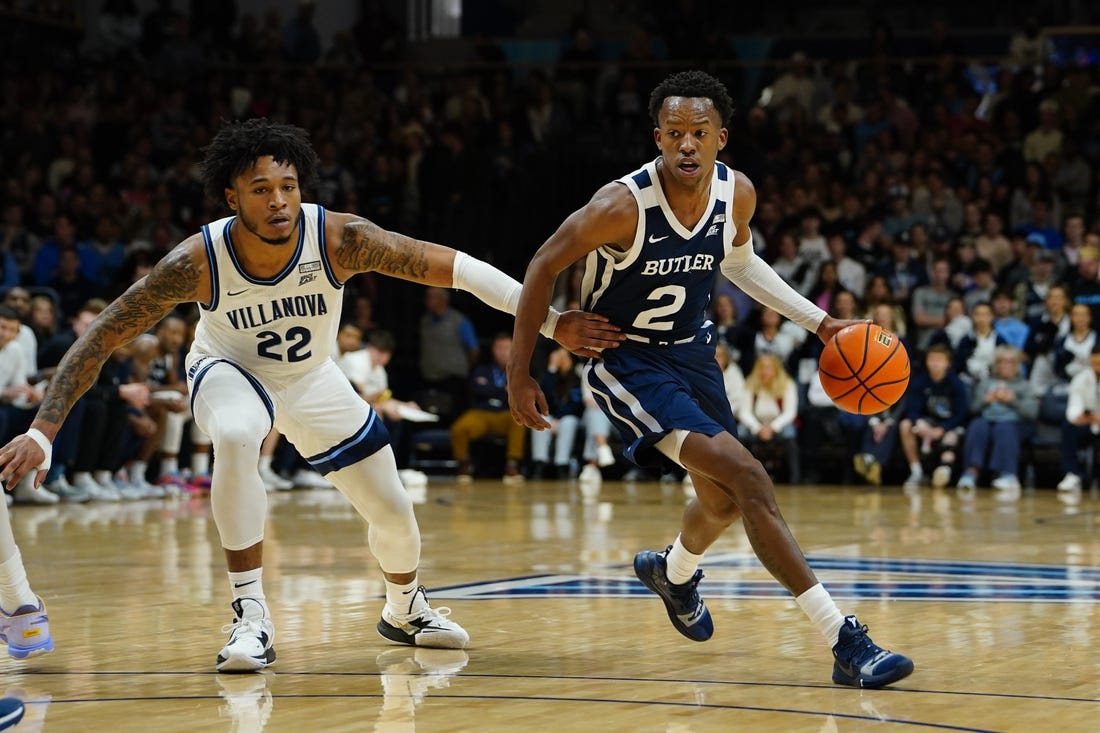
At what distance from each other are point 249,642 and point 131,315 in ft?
3.76

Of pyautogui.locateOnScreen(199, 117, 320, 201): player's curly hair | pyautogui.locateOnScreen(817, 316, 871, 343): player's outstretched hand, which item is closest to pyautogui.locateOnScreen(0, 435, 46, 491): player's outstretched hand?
pyautogui.locateOnScreen(199, 117, 320, 201): player's curly hair

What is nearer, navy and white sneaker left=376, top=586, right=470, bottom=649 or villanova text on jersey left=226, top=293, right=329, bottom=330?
villanova text on jersey left=226, top=293, right=329, bottom=330

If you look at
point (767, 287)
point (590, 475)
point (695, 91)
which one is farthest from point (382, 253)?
point (590, 475)

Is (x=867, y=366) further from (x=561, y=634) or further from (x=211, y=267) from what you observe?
(x=211, y=267)

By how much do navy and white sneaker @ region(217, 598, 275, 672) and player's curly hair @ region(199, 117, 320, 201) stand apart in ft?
4.60

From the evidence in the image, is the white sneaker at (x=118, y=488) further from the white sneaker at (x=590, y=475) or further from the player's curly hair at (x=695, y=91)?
the player's curly hair at (x=695, y=91)

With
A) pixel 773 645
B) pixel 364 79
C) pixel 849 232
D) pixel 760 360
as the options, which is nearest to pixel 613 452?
pixel 760 360

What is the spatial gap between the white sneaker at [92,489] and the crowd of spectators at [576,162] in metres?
1.02

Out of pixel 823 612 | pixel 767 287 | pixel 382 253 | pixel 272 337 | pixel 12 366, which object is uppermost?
pixel 382 253

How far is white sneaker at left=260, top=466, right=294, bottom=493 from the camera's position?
13531 millimetres

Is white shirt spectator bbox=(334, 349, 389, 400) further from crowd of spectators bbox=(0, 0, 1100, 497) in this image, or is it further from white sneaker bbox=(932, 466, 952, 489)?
white sneaker bbox=(932, 466, 952, 489)

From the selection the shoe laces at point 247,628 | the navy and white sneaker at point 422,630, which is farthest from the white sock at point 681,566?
the shoe laces at point 247,628

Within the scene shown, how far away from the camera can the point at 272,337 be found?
5199mm

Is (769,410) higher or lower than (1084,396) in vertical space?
lower
